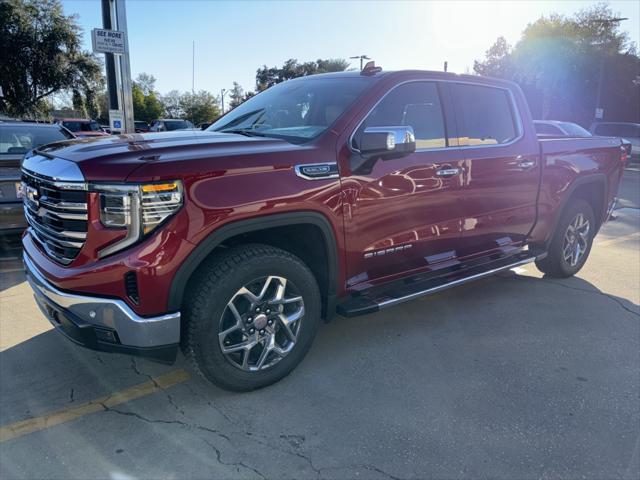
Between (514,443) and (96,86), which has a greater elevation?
(96,86)

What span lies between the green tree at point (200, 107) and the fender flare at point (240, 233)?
160 ft

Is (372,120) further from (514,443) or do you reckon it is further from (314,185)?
(514,443)

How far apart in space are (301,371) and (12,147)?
4.64 m

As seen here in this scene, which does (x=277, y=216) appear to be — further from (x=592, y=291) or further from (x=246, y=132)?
(x=592, y=291)

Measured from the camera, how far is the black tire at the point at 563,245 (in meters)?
5.25

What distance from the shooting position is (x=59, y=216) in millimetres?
2729

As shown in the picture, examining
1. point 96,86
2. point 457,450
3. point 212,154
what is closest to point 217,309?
point 212,154

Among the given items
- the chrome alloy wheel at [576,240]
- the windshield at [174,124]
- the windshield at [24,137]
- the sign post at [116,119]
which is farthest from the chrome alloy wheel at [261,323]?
the windshield at [174,124]

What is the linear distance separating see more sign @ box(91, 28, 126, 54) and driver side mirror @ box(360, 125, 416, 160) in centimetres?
758

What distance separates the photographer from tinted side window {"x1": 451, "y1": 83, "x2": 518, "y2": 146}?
4133 mm

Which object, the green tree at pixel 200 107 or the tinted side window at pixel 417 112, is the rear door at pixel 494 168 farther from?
the green tree at pixel 200 107

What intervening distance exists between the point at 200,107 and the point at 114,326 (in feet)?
178

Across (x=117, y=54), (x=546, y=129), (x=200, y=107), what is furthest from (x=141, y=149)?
(x=200, y=107)

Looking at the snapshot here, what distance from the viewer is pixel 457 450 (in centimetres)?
266
